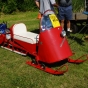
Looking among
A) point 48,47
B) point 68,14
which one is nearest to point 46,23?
point 48,47

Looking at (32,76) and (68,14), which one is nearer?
(32,76)

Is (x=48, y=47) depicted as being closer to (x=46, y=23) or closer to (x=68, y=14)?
(x=46, y=23)

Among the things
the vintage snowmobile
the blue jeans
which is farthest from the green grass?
the blue jeans

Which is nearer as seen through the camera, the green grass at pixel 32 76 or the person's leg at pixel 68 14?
the green grass at pixel 32 76

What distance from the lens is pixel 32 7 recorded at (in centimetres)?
1402

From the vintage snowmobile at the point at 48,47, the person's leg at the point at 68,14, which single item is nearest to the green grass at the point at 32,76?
the vintage snowmobile at the point at 48,47

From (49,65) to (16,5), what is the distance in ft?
30.2

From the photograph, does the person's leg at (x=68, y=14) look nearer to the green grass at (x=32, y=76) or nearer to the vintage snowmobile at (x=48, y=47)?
the green grass at (x=32, y=76)

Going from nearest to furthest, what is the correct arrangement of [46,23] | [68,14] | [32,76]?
[32,76] < [46,23] < [68,14]

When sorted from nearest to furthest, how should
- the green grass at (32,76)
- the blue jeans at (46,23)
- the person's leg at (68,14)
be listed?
1. the green grass at (32,76)
2. the blue jeans at (46,23)
3. the person's leg at (68,14)

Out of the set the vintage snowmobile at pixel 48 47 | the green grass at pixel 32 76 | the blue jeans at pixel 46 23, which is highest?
the blue jeans at pixel 46 23

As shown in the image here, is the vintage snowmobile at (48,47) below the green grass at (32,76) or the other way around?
the other way around

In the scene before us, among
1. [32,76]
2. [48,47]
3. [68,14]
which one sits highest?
[68,14]

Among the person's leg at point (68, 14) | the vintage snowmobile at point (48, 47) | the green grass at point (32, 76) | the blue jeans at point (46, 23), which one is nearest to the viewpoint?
the green grass at point (32, 76)
